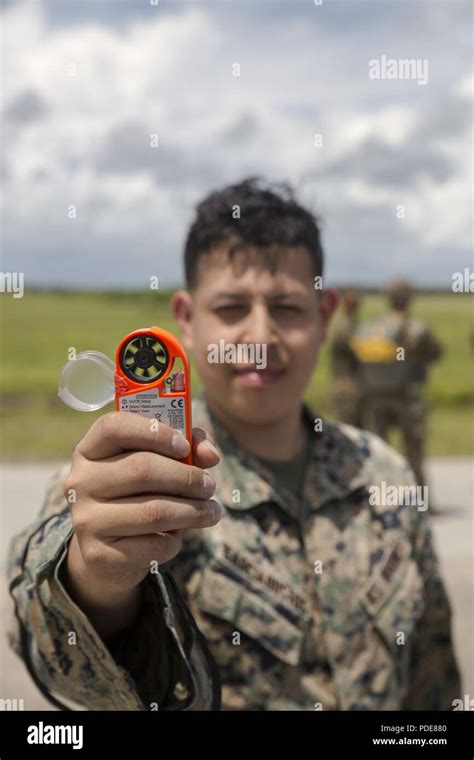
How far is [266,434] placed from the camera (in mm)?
1861

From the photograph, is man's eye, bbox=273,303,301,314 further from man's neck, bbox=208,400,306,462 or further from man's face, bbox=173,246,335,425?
man's neck, bbox=208,400,306,462

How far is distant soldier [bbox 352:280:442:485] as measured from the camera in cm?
671

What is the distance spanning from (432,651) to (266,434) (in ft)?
1.98

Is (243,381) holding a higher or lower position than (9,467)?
lower

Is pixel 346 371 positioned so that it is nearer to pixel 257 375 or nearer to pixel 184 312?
pixel 184 312

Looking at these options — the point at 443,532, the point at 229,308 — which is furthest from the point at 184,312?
the point at 443,532

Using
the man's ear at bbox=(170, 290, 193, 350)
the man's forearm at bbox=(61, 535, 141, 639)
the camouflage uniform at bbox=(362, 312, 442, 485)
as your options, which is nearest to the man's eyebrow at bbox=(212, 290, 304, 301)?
the man's ear at bbox=(170, 290, 193, 350)

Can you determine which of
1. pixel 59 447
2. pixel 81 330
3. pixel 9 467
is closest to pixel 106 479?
pixel 9 467

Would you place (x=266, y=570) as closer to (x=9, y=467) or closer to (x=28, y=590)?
(x=28, y=590)

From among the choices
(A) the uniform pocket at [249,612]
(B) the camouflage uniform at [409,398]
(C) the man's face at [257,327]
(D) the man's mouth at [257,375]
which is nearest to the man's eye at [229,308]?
(C) the man's face at [257,327]

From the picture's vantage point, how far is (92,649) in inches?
51.3

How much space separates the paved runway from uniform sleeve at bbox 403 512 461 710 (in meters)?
1.54

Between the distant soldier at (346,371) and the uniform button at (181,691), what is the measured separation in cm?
552
